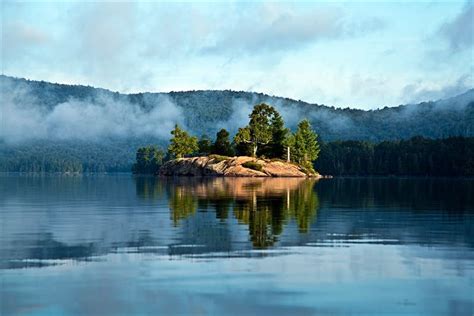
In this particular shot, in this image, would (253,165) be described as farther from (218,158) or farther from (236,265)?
(236,265)

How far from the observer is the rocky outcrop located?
17975 centimetres

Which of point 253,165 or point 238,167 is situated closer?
point 238,167

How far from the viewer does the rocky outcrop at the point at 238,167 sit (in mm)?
179750

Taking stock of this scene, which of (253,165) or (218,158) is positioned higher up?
(218,158)

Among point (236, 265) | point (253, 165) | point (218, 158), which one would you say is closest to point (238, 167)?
point (253, 165)

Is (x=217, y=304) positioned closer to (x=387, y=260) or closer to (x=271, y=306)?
(x=271, y=306)

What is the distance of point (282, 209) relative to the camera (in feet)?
167

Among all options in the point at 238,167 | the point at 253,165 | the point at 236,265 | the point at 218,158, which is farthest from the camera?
the point at 218,158

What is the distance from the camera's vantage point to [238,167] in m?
180

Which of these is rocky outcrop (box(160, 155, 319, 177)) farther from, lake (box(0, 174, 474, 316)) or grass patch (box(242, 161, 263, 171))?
lake (box(0, 174, 474, 316))

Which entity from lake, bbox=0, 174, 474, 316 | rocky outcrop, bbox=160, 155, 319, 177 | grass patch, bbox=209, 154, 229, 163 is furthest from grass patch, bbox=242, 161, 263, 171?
lake, bbox=0, 174, 474, 316

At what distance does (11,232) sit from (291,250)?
1602 centimetres

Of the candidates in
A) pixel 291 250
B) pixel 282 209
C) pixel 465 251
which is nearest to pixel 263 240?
pixel 291 250

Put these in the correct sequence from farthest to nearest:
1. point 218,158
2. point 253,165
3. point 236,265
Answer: point 218,158 < point 253,165 < point 236,265
